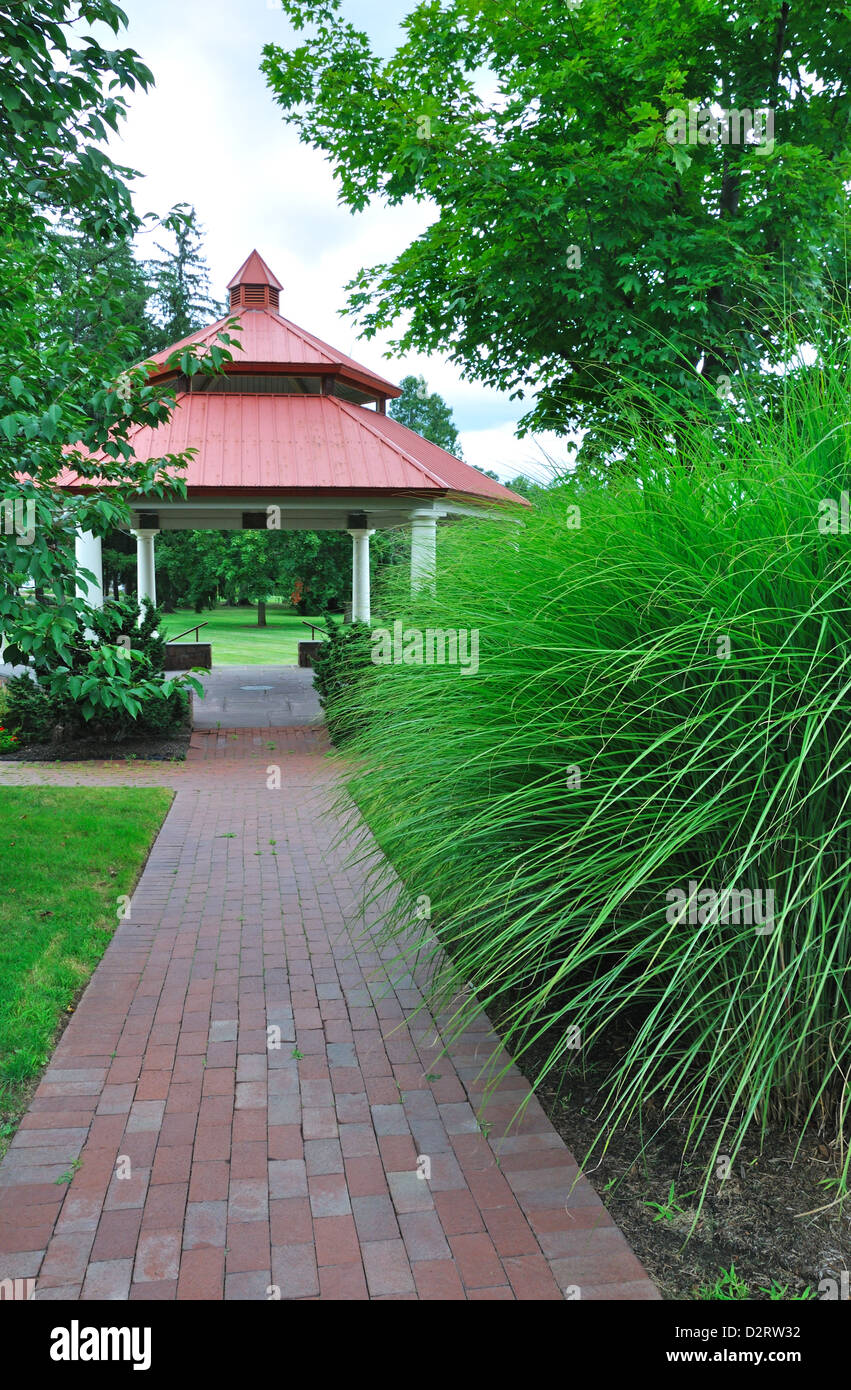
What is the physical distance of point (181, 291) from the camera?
47875 mm

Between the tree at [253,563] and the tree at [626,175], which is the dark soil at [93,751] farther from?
the tree at [253,563]

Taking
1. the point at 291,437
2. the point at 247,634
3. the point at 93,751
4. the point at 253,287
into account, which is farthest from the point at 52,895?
the point at 247,634

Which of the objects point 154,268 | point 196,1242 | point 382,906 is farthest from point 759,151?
point 154,268

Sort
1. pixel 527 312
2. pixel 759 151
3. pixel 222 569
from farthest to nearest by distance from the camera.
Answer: pixel 222 569
pixel 527 312
pixel 759 151

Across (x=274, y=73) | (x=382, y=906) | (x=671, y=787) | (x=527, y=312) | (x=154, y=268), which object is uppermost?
(x=154, y=268)

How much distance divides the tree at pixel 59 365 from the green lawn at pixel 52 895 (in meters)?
1.27

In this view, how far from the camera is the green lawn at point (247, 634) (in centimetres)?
2728

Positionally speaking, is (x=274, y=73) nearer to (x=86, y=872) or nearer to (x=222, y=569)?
(x=86, y=872)

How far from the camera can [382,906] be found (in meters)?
5.81

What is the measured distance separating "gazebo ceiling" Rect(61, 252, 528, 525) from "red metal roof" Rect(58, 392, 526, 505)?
2cm

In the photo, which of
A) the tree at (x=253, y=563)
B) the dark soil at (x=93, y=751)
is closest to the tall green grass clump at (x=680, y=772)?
the dark soil at (x=93, y=751)

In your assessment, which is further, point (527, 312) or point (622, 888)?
point (527, 312)

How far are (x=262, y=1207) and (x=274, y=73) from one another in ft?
37.2
